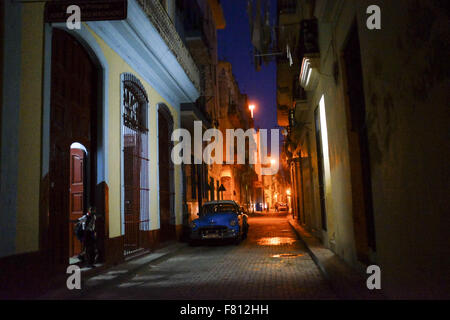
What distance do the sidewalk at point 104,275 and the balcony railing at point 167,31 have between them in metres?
6.29

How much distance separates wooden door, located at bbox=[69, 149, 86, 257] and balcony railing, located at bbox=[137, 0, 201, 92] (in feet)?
13.5

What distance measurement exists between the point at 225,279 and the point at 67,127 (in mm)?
4463

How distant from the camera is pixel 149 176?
11.9 meters

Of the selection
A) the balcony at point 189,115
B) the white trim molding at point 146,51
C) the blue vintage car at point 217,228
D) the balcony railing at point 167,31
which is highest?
the balcony railing at point 167,31

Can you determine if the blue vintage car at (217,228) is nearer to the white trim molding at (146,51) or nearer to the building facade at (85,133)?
the building facade at (85,133)

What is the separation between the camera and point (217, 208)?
1545 cm

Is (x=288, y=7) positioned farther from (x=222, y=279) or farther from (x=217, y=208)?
(x=222, y=279)

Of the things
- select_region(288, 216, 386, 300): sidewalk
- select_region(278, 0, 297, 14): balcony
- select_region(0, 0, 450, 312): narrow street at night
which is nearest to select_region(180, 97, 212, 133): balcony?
select_region(0, 0, 450, 312): narrow street at night

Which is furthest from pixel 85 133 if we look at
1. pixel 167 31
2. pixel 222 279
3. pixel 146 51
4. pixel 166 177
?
pixel 166 177

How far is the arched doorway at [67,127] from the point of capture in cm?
714

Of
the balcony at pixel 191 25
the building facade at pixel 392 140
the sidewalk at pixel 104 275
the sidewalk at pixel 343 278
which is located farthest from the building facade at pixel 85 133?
the sidewalk at pixel 343 278

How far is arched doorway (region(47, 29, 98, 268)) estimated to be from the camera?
23.4 feet

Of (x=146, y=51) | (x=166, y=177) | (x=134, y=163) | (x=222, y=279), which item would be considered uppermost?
(x=146, y=51)

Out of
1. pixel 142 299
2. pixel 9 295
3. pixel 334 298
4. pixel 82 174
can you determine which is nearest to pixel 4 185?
pixel 9 295
